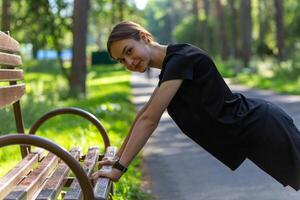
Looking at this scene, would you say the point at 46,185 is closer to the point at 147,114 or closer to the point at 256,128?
the point at 147,114

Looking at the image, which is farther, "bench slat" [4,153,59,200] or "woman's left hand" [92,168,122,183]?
"woman's left hand" [92,168,122,183]

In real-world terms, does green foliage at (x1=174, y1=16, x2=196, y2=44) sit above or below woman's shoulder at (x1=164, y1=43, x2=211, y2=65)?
below

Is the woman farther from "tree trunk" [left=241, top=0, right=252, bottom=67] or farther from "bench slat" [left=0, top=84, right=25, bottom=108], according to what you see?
"tree trunk" [left=241, top=0, right=252, bottom=67]

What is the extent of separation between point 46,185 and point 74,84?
17472mm

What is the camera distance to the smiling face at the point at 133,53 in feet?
12.6

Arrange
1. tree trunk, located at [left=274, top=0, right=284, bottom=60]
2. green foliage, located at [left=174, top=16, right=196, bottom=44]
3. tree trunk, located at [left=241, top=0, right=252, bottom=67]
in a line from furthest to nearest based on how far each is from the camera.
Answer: green foliage, located at [left=174, top=16, right=196, bottom=44]
tree trunk, located at [left=241, top=0, right=252, bottom=67]
tree trunk, located at [left=274, top=0, right=284, bottom=60]

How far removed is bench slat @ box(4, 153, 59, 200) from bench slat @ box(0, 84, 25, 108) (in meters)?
0.54

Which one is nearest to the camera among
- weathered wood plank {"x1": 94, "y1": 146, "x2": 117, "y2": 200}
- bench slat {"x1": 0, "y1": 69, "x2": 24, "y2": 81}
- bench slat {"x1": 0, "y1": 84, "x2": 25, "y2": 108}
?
weathered wood plank {"x1": 94, "y1": 146, "x2": 117, "y2": 200}

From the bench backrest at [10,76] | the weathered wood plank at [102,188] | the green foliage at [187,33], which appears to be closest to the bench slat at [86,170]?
the weathered wood plank at [102,188]

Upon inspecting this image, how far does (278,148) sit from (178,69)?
2.60ft

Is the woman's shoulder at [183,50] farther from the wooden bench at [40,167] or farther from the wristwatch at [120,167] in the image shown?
the wooden bench at [40,167]

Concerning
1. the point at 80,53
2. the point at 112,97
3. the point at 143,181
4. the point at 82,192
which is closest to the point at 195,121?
the point at 82,192

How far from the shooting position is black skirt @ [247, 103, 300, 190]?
3912 mm

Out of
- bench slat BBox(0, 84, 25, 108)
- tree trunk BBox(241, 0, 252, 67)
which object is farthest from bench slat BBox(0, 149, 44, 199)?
tree trunk BBox(241, 0, 252, 67)
